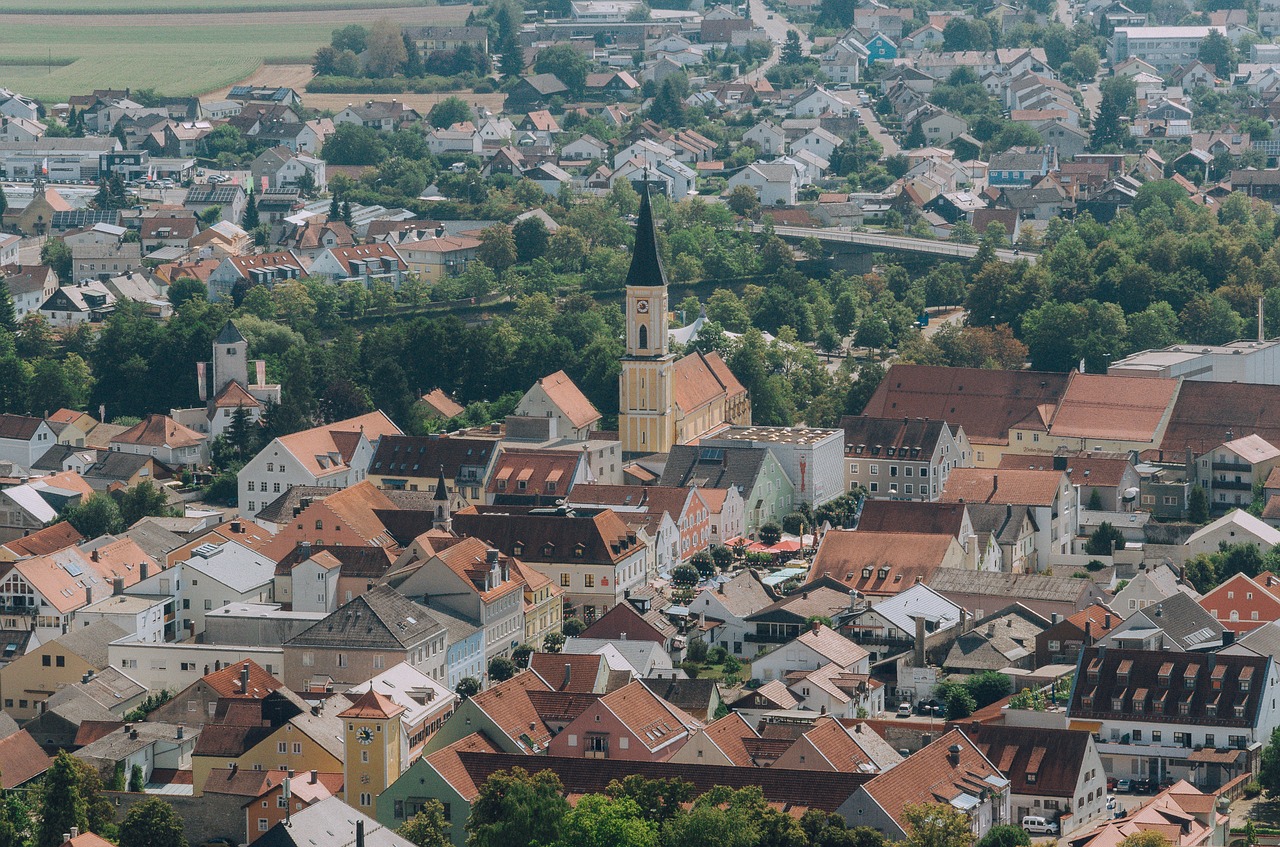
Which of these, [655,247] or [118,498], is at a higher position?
[655,247]

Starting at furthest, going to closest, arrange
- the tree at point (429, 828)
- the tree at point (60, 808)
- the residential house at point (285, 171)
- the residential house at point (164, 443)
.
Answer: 1. the residential house at point (285, 171)
2. the residential house at point (164, 443)
3. the tree at point (60, 808)
4. the tree at point (429, 828)

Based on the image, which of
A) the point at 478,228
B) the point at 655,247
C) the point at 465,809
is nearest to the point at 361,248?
the point at 478,228

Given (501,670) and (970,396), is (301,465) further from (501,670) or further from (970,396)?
(970,396)

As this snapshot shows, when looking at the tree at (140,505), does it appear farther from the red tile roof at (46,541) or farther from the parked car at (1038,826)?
the parked car at (1038,826)

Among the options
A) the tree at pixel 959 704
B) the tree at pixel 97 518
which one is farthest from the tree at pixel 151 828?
the tree at pixel 97 518

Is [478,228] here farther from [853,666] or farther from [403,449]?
[853,666]

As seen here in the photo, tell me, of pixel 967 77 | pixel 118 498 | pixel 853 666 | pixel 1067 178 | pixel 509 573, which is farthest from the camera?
pixel 967 77
